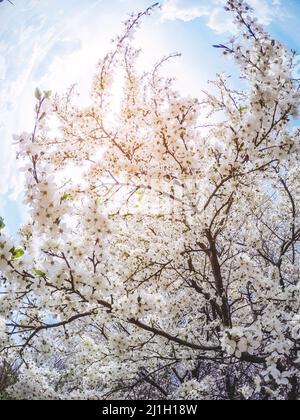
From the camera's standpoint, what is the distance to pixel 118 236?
7.98m

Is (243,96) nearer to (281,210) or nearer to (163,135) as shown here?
(163,135)

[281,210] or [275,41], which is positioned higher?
[281,210]

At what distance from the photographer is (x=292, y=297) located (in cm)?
480

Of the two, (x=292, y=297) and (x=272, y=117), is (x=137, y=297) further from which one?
(x=272, y=117)

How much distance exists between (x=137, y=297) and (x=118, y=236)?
3.83m

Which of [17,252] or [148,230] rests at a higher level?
[148,230]

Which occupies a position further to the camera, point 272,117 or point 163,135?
point 163,135

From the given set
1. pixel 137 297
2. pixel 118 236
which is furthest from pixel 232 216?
pixel 137 297

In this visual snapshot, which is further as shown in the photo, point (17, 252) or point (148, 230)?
point (148, 230)

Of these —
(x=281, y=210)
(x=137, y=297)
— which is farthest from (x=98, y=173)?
(x=281, y=210)
